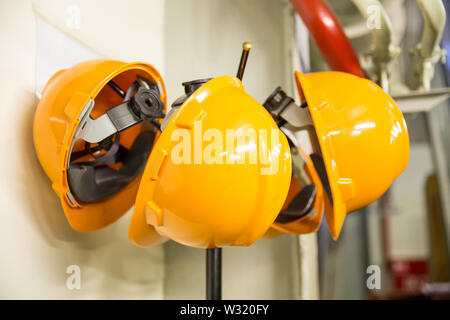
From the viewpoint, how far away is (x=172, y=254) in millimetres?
1072

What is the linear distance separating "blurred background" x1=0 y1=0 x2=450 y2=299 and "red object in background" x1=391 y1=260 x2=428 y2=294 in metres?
1.13

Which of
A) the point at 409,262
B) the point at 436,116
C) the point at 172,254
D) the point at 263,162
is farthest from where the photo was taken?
the point at 409,262

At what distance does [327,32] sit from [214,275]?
2.18ft

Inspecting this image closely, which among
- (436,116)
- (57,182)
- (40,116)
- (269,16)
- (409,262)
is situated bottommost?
(409,262)

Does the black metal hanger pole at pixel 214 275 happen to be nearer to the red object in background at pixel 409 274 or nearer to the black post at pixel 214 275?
the black post at pixel 214 275

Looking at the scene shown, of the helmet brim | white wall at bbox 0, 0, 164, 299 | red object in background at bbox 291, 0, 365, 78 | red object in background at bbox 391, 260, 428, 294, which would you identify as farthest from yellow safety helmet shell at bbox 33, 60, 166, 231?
red object in background at bbox 391, 260, 428, 294

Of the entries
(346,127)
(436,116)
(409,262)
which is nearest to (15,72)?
(346,127)

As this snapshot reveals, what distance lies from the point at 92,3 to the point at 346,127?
65cm

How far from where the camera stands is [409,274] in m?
2.36

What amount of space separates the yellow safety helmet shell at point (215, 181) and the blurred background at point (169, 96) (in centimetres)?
27

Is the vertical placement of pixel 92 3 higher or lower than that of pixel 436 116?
higher

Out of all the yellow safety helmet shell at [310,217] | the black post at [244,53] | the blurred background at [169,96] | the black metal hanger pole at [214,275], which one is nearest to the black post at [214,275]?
the black metal hanger pole at [214,275]

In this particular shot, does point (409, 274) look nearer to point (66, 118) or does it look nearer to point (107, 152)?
point (107, 152)
